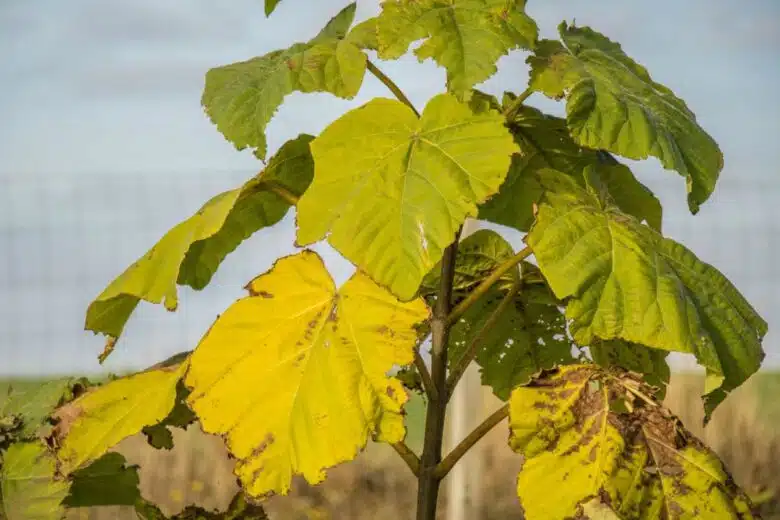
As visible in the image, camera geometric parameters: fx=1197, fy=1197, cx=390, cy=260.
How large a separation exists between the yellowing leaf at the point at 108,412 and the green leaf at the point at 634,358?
1.77ft

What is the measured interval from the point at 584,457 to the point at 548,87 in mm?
377

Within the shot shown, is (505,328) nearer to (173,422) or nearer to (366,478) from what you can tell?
(173,422)

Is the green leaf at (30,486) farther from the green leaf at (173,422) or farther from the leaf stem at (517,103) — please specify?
the leaf stem at (517,103)

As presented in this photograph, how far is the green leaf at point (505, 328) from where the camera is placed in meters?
1.56

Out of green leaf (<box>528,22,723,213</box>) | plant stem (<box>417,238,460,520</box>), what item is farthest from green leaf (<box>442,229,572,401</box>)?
green leaf (<box>528,22,723,213</box>)

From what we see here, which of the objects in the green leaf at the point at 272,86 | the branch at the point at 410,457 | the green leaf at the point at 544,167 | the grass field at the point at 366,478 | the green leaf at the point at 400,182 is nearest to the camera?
the green leaf at the point at 400,182

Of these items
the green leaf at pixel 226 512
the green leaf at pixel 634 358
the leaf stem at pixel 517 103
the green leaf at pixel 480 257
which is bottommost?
the green leaf at pixel 226 512

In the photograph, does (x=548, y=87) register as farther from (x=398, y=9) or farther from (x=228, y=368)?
(x=228, y=368)

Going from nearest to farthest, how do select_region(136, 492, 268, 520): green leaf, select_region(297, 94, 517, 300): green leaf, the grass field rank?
1. select_region(297, 94, 517, 300): green leaf
2. select_region(136, 492, 268, 520): green leaf
3. the grass field

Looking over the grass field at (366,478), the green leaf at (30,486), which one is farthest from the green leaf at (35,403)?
the grass field at (366,478)

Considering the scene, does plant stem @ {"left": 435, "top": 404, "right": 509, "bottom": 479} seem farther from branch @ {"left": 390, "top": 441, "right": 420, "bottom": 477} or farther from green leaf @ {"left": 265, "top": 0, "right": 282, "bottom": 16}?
green leaf @ {"left": 265, "top": 0, "right": 282, "bottom": 16}

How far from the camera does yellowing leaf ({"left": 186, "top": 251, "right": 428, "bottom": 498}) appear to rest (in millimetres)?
1187

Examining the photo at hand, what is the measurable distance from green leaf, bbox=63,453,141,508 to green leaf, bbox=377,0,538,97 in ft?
2.75

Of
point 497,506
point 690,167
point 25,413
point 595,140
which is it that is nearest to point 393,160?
point 595,140
